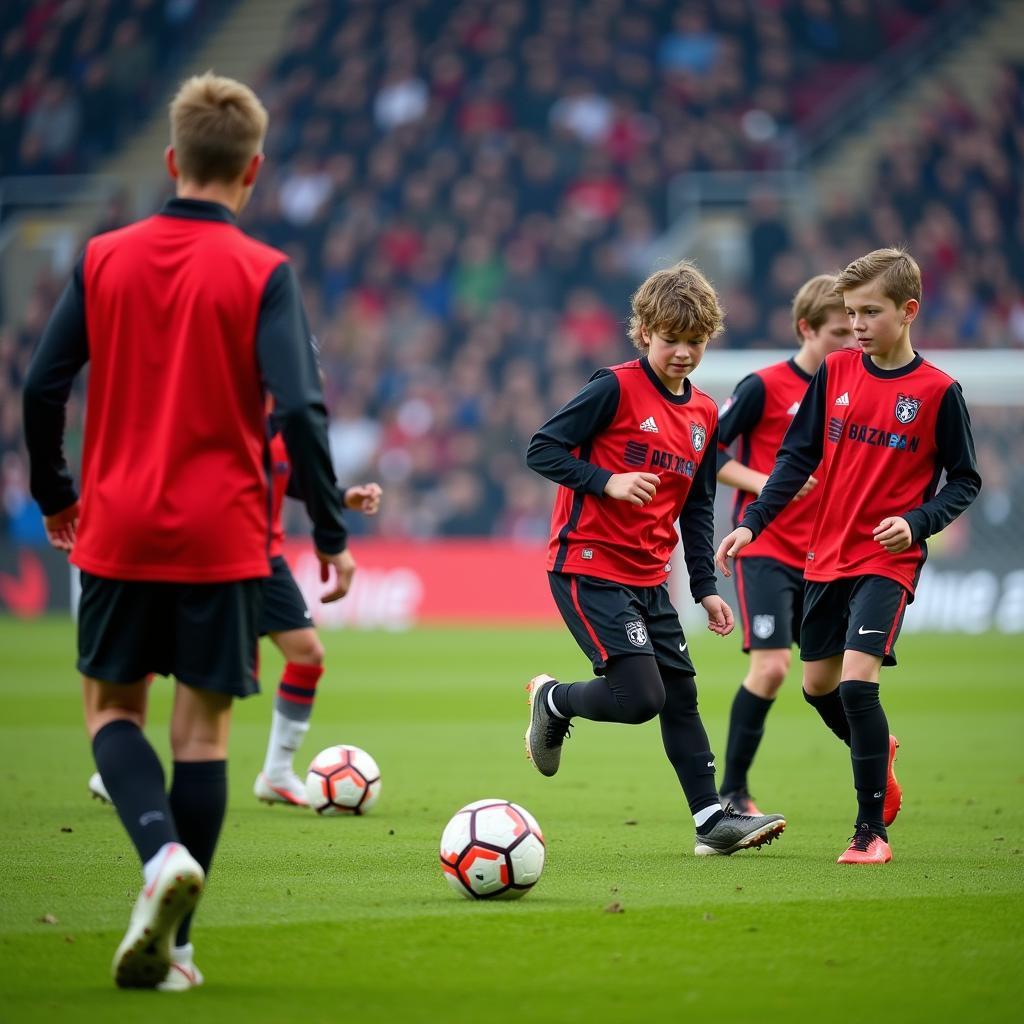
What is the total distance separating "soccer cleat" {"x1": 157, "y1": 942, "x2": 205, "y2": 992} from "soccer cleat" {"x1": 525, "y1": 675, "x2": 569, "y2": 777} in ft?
7.84

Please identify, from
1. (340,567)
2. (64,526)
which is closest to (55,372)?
(64,526)

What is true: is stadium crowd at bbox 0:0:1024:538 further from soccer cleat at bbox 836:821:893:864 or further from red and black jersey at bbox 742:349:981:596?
soccer cleat at bbox 836:821:893:864

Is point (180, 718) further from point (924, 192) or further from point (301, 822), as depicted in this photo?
point (924, 192)

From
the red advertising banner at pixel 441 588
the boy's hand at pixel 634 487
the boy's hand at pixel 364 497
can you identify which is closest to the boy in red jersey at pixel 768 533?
the boy's hand at pixel 634 487

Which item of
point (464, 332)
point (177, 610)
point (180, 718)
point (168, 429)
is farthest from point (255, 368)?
point (464, 332)

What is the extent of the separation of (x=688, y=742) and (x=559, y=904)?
124cm

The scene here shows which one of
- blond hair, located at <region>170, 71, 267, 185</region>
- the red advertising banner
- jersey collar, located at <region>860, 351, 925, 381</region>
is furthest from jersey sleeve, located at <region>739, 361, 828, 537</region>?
the red advertising banner

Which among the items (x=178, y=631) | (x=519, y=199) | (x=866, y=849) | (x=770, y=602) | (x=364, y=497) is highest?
(x=519, y=199)

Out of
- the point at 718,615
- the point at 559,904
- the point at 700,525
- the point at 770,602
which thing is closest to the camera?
the point at 559,904

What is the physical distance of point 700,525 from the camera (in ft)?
19.6

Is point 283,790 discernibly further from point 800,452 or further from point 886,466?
point 886,466

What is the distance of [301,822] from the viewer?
6.73m

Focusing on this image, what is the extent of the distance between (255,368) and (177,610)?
1.95 ft

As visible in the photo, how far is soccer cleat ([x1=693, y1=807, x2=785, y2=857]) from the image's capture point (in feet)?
18.5
